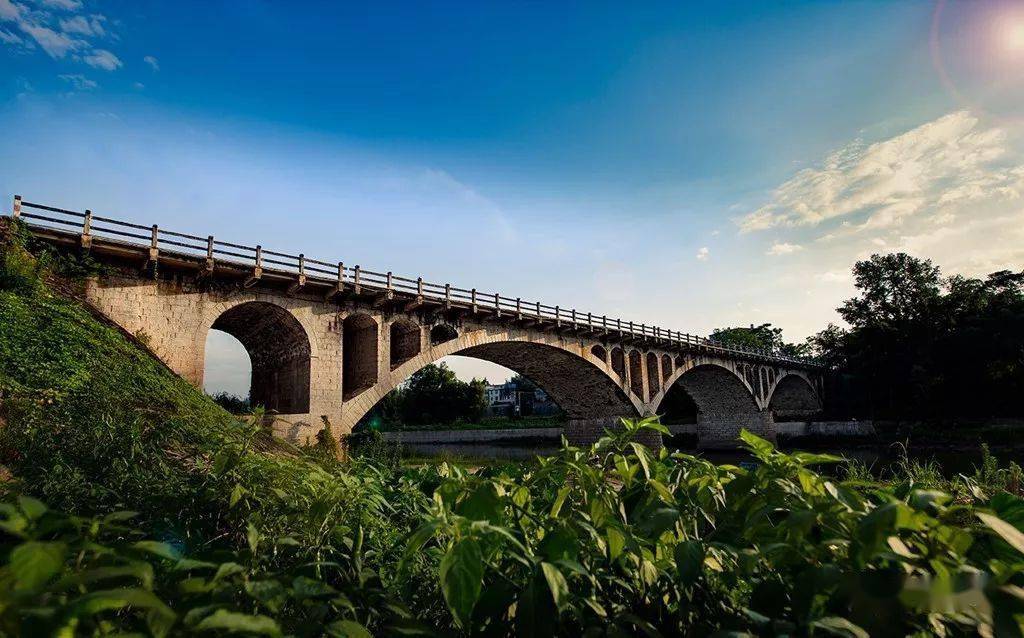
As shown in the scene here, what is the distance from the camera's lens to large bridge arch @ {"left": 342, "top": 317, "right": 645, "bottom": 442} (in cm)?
2047

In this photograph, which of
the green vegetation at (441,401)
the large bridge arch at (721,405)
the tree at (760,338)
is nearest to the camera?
the large bridge arch at (721,405)

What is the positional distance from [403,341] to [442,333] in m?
2.25

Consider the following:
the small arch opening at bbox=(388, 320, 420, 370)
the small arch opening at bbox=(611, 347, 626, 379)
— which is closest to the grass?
the small arch opening at bbox=(611, 347, 626, 379)

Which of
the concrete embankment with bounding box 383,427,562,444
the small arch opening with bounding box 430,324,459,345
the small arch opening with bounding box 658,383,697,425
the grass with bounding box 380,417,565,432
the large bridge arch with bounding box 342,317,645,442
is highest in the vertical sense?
the small arch opening with bounding box 430,324,459,345

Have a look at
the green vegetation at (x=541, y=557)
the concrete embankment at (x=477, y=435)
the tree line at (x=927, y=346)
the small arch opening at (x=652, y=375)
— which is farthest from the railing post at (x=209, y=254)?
the tree line at (x=927, y=346)

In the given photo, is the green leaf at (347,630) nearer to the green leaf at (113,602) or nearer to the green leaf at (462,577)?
the green leaf at (462,577)

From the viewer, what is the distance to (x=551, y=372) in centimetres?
3259

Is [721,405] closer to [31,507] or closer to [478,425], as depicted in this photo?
[478,425]

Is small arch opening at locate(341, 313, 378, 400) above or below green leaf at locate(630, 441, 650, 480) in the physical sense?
above

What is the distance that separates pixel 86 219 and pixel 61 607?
17.1 meters

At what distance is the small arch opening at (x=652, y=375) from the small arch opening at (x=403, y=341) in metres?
19.2

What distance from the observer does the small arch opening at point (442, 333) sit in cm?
2281

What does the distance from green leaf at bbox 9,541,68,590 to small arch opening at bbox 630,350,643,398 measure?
3428 centimetres

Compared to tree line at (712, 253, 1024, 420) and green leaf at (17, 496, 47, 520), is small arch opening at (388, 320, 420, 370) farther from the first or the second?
tree line at (712, 253, 1024, 420)
